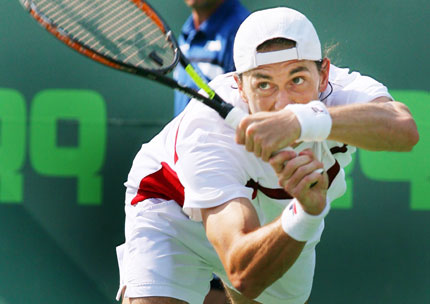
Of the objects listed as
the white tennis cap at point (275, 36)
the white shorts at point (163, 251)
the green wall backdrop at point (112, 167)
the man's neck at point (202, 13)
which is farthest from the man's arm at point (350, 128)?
the green wall backdrop at point (112, 167)

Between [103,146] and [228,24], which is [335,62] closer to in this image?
[228,24]

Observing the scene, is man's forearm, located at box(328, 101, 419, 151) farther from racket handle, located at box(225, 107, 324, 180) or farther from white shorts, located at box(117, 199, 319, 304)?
white shorts, located at box(117, 199, 319, 304)

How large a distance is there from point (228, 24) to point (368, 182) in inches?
39.3

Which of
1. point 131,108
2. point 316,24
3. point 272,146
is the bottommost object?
point 131,108

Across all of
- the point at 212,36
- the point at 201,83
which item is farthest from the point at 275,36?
the point at 212,36

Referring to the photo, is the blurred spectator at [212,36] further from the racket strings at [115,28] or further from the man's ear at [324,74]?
the man's ear at [324,74]

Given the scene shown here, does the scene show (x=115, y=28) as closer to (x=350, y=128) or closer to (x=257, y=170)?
(x=257, y=170)

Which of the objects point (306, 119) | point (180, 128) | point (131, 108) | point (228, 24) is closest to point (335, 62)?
point (228, 24)

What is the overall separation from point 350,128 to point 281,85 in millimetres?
250

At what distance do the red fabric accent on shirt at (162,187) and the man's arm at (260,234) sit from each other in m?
0.40

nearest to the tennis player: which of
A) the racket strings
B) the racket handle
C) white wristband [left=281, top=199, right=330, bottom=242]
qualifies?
white wristband [left=281, top=199, right=330, bottom=242]

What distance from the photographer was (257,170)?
289cm

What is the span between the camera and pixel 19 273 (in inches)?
173

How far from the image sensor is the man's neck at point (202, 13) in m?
3.95
